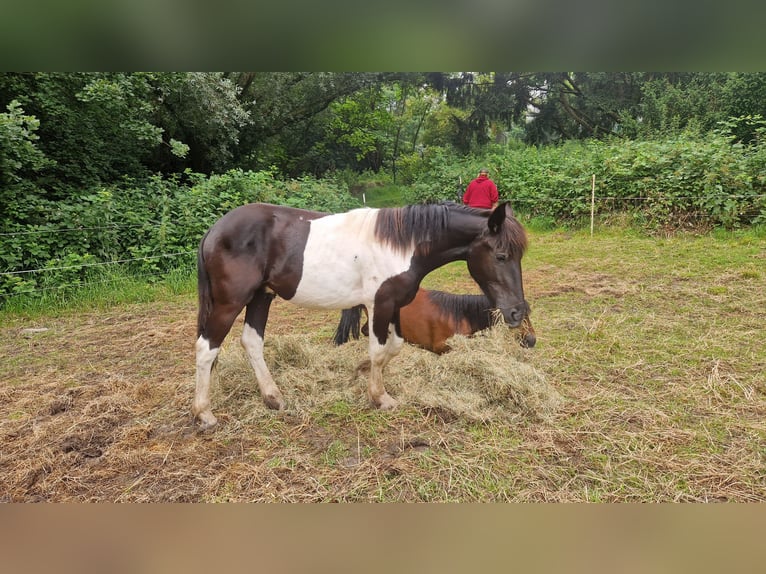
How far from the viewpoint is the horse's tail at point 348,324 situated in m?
4.61

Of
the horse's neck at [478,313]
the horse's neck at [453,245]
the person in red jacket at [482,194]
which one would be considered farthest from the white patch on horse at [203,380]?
the person in red jacket at [482,194]

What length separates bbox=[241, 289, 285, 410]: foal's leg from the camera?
3500mm

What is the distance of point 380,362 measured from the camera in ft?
11.4

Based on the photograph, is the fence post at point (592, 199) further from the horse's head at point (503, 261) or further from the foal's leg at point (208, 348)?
the foal's leg at point (208, 348)

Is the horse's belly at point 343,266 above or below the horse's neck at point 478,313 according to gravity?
above

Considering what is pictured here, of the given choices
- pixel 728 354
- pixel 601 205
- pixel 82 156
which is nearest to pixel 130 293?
pixel 82 156

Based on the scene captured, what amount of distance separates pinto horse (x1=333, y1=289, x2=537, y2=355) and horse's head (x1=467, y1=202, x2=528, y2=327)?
0.99 m

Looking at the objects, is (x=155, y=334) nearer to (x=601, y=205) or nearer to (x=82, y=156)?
(x=82, y=156)

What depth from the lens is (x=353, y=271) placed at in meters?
3.35

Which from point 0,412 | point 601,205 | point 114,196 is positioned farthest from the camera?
point 601,205

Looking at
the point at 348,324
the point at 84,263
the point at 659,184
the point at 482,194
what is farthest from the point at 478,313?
the point at 659,184

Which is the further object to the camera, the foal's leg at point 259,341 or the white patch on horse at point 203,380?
the foal's leg at point 259,341

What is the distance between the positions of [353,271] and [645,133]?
20388mm

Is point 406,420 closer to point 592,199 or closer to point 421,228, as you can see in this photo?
point 421,228
